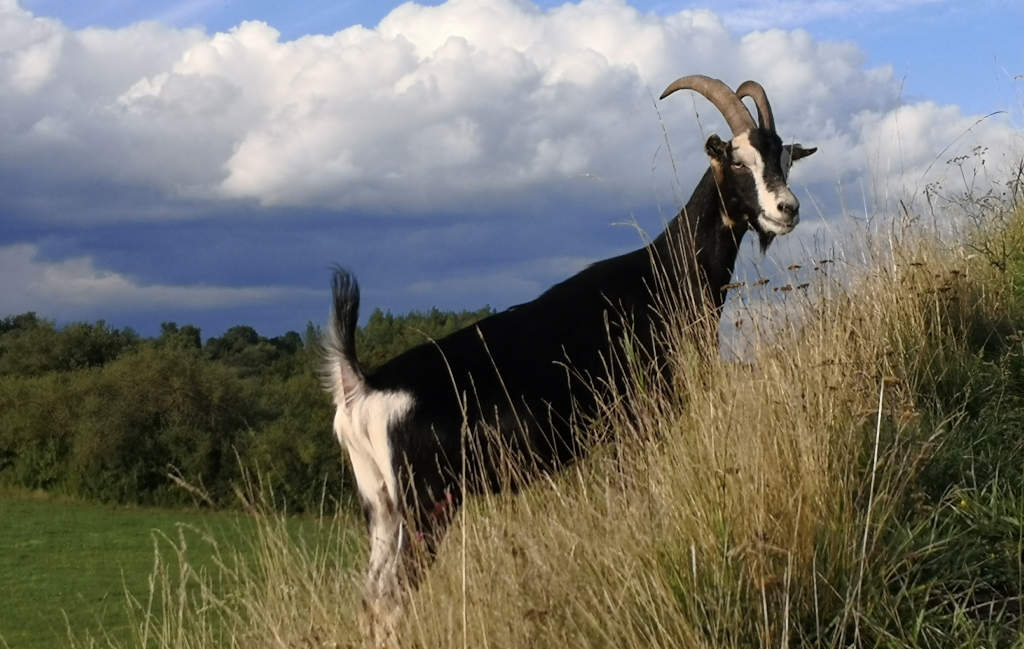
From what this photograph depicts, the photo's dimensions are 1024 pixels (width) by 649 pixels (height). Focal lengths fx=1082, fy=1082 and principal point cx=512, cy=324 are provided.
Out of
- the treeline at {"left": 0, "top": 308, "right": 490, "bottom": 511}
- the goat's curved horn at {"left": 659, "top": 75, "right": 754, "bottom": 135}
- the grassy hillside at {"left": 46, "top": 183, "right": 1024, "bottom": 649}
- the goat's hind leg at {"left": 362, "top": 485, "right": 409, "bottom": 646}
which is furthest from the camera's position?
the treeline at {"left": 0, "top": 308, "right": 490, "bottom": 511}

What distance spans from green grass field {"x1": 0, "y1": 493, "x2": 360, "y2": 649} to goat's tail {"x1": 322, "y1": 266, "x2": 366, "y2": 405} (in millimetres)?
2381

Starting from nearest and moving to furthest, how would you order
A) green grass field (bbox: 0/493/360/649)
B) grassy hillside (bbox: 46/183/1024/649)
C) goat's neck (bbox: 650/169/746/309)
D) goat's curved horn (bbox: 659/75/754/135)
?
1. grassy hillside (bbox: 46/183/1024/649)
2. goat's neck (bbox: 650/169/746/309)
3. goat's curved horn (bbox: 659/75/754/135)
4. green grass field (bbox: 0/493/360/649)

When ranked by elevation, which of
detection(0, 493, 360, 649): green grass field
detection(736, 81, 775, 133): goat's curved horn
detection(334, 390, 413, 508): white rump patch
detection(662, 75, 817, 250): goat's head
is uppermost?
detection(736, 81, 775, 133): goat's curved horn

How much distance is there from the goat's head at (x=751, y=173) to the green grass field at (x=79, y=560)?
3.67 metres

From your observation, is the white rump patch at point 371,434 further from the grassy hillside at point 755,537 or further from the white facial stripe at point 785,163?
the white facial stripe at point 785,163

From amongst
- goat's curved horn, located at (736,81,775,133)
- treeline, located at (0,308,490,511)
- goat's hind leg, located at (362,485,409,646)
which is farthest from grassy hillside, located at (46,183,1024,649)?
treeline, located at (0,308,490,511)

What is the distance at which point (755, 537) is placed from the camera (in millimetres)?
3582

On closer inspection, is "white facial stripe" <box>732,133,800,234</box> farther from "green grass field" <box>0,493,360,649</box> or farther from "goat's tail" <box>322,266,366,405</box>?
"green grass field" <box>0,493,360,649</box>

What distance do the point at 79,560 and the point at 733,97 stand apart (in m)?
9.15

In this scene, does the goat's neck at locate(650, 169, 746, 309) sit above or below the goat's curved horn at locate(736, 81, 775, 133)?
below

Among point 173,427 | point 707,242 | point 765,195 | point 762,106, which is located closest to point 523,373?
point 707,242

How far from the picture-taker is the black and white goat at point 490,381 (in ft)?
17.0

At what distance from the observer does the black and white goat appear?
204 inches

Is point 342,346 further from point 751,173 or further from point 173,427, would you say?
point 173,427
